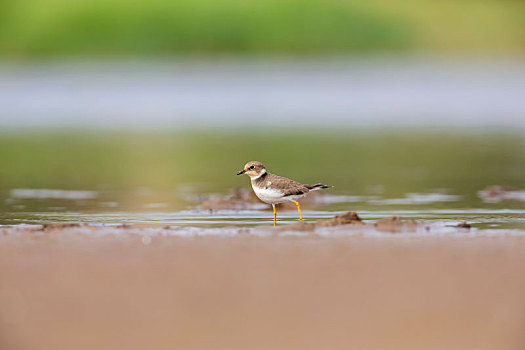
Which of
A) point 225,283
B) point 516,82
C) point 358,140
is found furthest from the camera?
point 516,82

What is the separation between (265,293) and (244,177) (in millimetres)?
10178

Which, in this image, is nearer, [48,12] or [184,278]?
[184,278]

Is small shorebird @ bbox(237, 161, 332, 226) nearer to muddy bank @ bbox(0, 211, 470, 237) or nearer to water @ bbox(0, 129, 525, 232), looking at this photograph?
water @ bbox(0, 129, 525, 232)

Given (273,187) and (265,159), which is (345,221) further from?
(265,159)

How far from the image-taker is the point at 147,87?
1756 inches

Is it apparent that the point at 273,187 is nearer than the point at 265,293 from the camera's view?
No

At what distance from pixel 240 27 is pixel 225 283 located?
51048 millimetres

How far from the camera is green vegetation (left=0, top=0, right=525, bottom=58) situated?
55.6 m

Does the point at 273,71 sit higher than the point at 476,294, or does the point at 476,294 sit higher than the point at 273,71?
the point at 273,71

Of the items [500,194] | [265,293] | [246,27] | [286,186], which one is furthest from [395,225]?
[246,27]

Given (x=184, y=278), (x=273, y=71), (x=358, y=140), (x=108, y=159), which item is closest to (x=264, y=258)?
(x=184, y=278)

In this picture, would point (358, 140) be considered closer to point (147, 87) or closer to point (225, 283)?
point (225, 283)

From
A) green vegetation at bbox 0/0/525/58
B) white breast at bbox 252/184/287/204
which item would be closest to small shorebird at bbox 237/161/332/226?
white breast at bbox 252/184/287/204

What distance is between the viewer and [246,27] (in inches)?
2256
